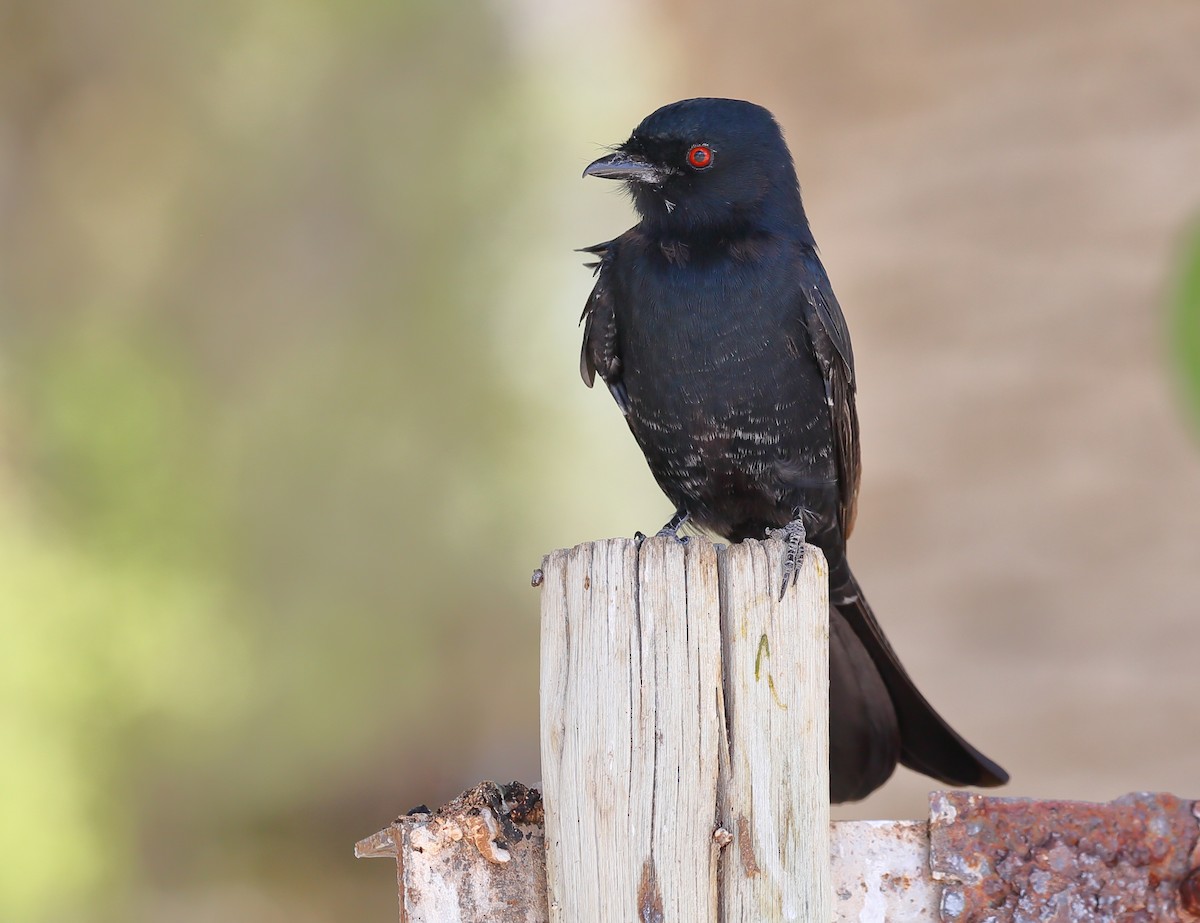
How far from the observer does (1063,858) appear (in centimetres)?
182

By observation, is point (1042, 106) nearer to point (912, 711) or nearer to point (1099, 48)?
point (1099, 48)

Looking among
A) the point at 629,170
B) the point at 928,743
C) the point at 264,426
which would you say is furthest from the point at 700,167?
the point at 264,426

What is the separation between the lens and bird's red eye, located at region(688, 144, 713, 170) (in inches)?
122

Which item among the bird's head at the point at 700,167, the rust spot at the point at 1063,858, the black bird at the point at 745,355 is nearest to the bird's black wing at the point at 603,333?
the black bird at the point at 745,355

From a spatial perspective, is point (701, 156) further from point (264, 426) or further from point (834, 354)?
point (264, 426)

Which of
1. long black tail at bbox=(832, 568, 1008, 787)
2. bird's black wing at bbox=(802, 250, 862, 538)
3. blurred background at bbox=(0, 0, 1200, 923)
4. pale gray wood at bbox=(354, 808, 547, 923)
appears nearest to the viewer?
pale gray wood at bbox=(354, 808, 547, 923)

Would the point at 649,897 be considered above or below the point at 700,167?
below

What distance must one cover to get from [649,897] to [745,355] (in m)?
1.50

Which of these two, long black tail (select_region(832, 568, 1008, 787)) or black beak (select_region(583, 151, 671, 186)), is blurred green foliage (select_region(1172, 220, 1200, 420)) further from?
black beak (select_region(583, 151, 671, 186))

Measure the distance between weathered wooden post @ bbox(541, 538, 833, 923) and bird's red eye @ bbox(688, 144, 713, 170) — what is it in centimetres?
142

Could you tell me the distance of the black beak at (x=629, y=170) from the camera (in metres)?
3.10

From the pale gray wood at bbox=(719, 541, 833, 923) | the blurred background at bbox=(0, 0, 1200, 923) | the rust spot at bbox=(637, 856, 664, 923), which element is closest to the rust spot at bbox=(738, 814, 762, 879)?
the pale gray wood at bbox=(719, 541, 833, 923)

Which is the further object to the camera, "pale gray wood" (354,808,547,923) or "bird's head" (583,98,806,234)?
"bird's head" (583,98,806,234)

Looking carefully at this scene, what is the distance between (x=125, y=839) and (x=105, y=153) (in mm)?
2771
